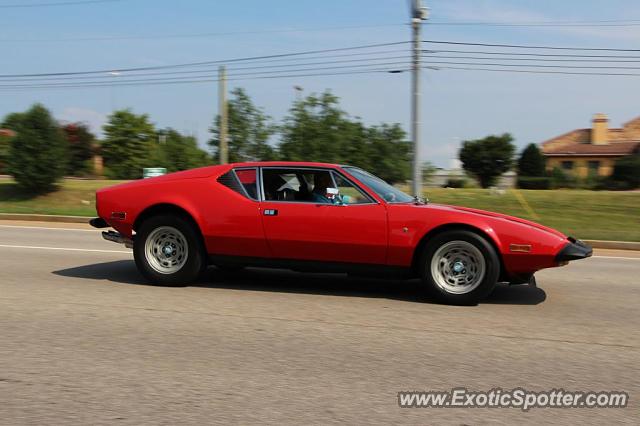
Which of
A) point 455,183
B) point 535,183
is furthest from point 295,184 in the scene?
point 535,183

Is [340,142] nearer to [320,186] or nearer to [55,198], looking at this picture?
[55,198]

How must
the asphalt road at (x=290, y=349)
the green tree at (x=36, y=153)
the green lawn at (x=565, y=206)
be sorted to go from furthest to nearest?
the green tree at (x=36, y=153) → the green lawn at (x=565, y=206) → the asphalt road at (x=290, y=349)

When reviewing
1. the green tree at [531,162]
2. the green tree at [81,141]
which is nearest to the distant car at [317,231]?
the green tree at [531,162]

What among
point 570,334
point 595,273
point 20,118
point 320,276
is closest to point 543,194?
point 595,273

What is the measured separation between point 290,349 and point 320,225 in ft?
6.57


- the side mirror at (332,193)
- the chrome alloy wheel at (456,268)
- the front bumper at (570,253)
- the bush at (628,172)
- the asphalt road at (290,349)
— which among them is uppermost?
the bush at (628,172)

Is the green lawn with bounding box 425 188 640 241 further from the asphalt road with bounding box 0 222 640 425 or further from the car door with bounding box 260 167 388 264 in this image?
the car door with bounding box 260 167 388 264

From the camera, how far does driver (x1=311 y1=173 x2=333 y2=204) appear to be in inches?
261

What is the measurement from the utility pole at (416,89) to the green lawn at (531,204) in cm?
396

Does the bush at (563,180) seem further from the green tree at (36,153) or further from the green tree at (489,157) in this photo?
the green tree at (36,153)

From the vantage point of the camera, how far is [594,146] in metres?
49.7

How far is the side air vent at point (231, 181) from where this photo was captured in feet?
22.3

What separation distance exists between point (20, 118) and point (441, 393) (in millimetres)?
26048

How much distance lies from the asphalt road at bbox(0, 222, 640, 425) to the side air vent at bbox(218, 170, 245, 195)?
1.15m
